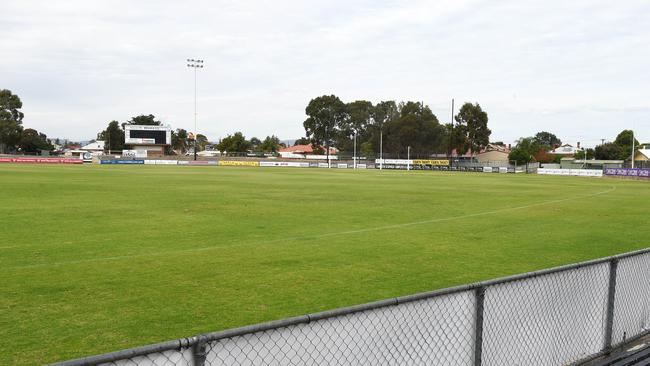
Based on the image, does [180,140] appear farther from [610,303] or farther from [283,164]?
[610,303]

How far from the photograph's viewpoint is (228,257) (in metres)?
12.0

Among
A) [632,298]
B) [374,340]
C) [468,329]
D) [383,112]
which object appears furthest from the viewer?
[383,112]

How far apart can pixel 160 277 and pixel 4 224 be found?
941 centimetres

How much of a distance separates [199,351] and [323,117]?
13529cm

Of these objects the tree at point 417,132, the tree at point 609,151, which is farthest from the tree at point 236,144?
the tree at point 609,151

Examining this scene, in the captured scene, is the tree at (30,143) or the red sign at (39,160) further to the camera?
the tree at (30,143)

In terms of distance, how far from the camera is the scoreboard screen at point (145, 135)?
13450 cm

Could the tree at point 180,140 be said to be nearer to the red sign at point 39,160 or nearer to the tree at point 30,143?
the tree at point 30,143

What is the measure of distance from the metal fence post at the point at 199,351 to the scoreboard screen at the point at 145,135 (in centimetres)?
13905

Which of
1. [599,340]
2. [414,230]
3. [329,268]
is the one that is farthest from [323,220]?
[599,340]

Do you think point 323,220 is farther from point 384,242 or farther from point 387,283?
point 387,283

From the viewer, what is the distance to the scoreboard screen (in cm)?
13450

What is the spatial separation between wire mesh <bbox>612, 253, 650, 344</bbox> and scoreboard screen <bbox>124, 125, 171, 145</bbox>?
13728 cm

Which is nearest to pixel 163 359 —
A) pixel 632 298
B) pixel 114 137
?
pixel 632 298
